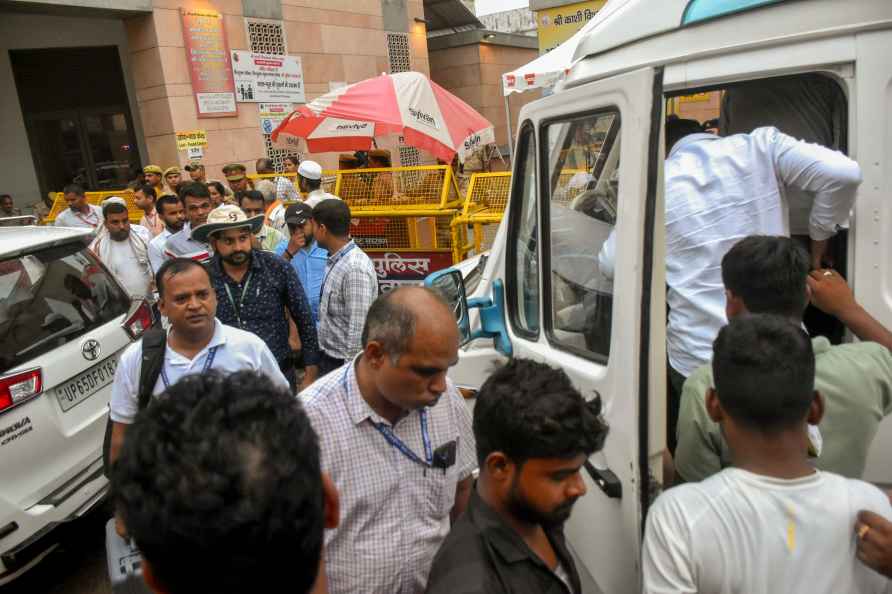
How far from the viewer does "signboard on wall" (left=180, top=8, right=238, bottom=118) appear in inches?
484

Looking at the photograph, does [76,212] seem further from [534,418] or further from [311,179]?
[534,418]

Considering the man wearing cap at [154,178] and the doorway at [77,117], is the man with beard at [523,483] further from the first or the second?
the doorway at [77,117]

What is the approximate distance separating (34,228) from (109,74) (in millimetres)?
11159

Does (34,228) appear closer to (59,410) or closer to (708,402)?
(59,410)

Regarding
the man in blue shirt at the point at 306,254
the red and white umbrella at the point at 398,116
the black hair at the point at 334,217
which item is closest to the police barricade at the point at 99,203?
the red and white umbrella at the point at 398,116

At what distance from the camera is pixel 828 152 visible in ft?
6.14

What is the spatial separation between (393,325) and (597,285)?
800 mm

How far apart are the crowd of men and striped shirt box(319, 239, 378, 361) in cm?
186

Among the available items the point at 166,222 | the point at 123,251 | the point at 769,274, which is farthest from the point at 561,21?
the point at 769,274

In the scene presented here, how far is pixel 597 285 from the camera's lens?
2109 millimetres

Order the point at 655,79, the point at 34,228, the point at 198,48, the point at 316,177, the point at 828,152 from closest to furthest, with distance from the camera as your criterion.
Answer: the point at 655,79
the point at 828,152
the point at 34,228
the point at 316,177
the point at 198,48

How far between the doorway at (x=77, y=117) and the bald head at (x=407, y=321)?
13.3m

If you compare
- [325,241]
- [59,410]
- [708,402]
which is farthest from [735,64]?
[59,410]

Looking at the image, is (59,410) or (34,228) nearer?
(59,410)
